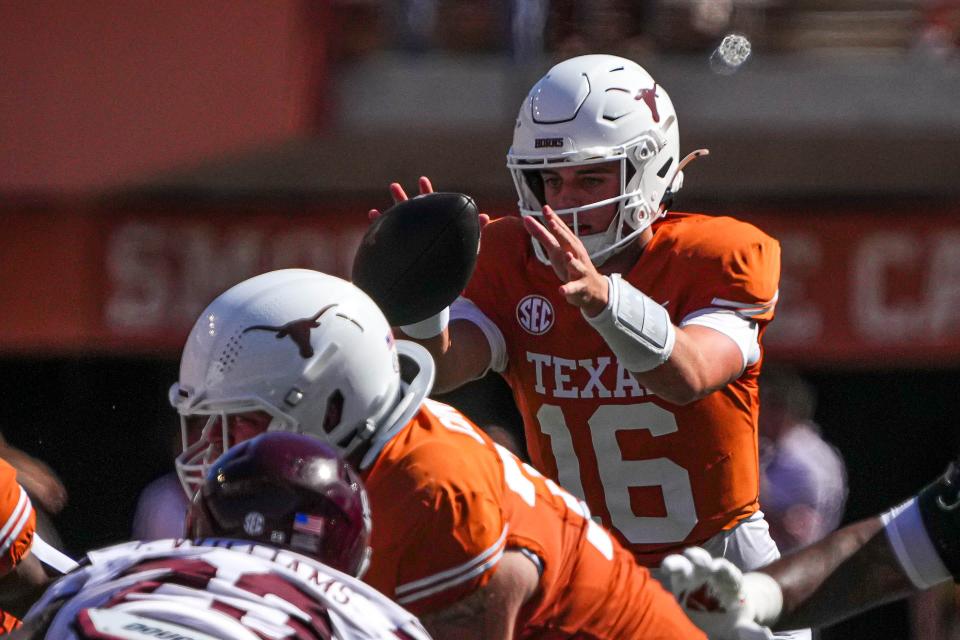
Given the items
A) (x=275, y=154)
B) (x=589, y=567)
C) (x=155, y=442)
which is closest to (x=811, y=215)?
(x=275, y=154)

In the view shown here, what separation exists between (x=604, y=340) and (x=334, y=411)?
1035mm

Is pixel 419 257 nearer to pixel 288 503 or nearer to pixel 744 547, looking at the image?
pixel 744 547

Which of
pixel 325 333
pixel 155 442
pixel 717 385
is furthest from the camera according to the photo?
pixel 155 442

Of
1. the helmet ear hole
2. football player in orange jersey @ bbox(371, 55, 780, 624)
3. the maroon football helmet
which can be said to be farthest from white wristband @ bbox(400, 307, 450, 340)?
the maroon football helmet

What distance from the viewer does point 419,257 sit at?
364cm

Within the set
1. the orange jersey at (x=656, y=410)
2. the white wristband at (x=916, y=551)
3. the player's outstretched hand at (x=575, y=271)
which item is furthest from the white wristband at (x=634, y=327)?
the white wristband at (x=916, y=551)

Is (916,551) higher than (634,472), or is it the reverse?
(916,551)

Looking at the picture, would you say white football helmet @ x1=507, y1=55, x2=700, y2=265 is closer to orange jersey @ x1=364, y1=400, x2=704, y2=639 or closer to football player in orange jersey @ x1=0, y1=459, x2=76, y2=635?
orange jersey @ x1=364, y1=400, x2=704, y2=639

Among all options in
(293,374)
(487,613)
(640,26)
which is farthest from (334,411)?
(640,26)

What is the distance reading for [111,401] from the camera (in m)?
10.4

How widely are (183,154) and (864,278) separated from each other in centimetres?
422

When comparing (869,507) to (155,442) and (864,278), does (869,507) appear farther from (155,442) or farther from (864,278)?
(155,442)

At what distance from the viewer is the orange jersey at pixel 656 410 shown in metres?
3.82

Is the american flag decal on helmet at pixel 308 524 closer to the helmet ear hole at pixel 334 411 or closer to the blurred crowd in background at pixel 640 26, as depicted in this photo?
the helmet ear hole at pixel 334 411
